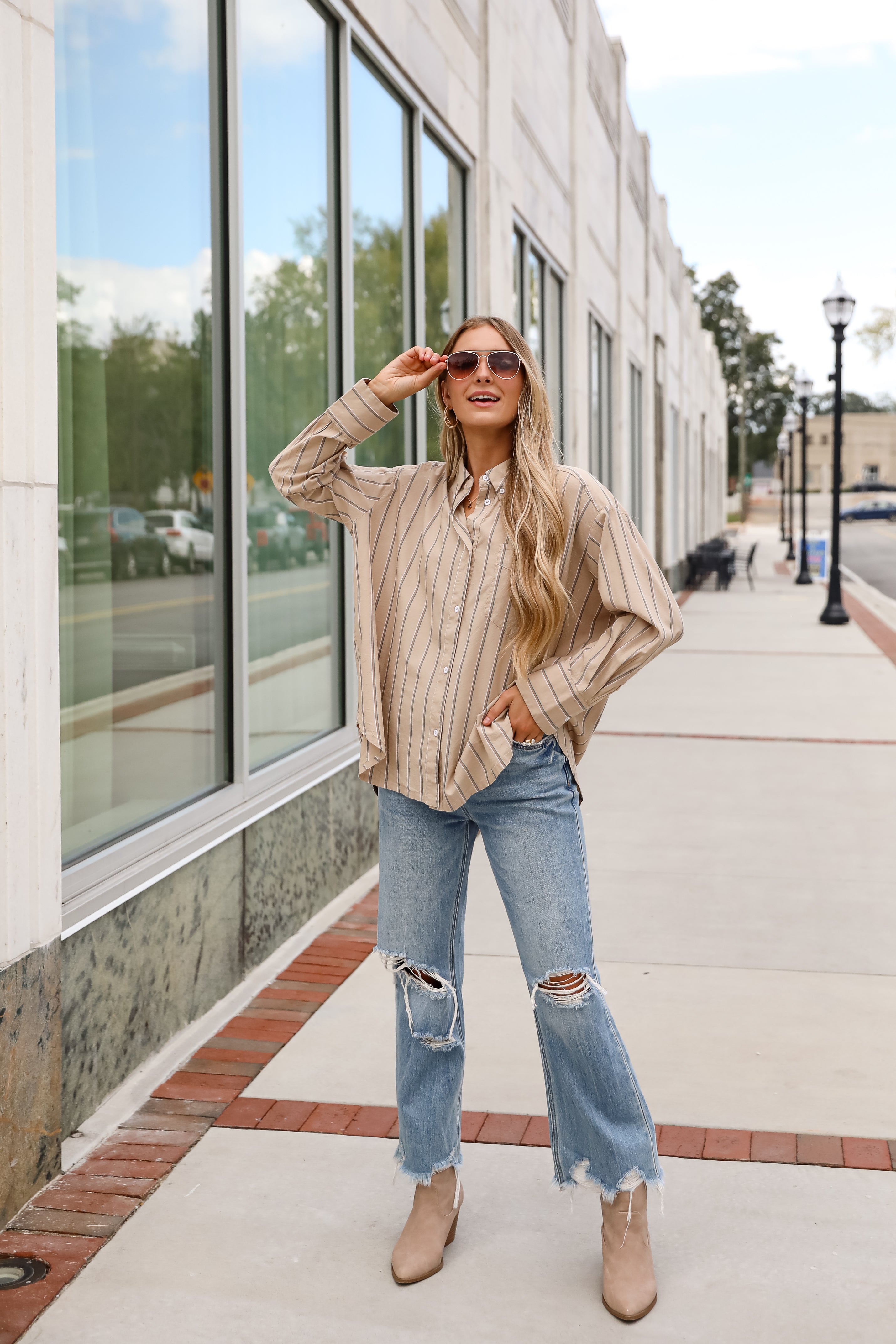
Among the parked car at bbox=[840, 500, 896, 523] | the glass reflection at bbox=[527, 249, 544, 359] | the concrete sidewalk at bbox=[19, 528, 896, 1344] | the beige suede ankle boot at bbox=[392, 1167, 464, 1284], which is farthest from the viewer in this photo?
the parked car at bbox=[840, 500, 896, 523]

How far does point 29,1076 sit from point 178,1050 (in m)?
0.96

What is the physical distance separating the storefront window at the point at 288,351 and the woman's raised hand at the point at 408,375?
2444mm

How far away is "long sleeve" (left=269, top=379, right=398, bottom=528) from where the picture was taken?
2875 millimetres

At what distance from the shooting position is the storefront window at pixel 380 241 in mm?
6590

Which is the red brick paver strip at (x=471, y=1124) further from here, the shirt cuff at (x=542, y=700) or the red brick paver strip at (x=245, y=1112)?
the shirt cuff at (x=542, y=700)

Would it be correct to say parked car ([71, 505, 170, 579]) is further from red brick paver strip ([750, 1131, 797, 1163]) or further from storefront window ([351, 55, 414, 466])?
red brick paver strip ([750, 1131, 797, 1163])

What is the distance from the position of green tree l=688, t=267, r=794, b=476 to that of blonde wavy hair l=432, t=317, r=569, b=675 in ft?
368

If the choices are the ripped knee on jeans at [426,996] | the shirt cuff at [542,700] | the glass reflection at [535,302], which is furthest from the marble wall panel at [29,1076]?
the glass reflection at [535,302]

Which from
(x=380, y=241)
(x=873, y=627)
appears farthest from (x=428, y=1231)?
(x=873, y=627)

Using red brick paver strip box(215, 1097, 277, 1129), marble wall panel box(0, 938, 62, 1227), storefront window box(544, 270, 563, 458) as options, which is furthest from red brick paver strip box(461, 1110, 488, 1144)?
storefront window box(544, 270, 563, 458)

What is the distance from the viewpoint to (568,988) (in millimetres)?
2764

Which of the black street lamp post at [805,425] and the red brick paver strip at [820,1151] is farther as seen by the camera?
the black street lamp post at [805,425]

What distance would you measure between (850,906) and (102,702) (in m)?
3.23

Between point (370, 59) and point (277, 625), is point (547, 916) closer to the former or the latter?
point (277, 625)
